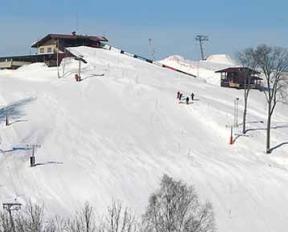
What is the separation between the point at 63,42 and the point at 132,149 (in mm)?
44765

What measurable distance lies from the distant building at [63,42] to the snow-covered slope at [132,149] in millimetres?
18686

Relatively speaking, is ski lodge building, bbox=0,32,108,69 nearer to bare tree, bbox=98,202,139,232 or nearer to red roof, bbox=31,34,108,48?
red roof, bbox=31,34,108,48

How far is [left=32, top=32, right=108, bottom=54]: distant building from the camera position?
85.9m

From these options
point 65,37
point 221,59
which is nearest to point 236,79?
point 65,37

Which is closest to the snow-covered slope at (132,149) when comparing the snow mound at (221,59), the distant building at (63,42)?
the distant building at (63,42)

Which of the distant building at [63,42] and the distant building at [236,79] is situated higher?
the distant building at [63,42]

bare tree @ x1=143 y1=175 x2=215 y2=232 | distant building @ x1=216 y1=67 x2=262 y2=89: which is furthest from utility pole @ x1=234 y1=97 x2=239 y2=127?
bare tree @ x1=143 y1=175 x2=215 y2=232

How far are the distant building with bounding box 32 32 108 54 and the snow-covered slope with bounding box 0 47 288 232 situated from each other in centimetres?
1869

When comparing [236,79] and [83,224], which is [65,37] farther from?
[83,224]

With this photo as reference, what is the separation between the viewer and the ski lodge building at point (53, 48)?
76.6 m

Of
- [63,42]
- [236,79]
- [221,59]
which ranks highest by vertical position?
[63,42]

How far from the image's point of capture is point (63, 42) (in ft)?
286

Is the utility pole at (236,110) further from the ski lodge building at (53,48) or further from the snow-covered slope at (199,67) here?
the ski lodge building at (53,48)

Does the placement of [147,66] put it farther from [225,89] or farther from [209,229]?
[209,229]
